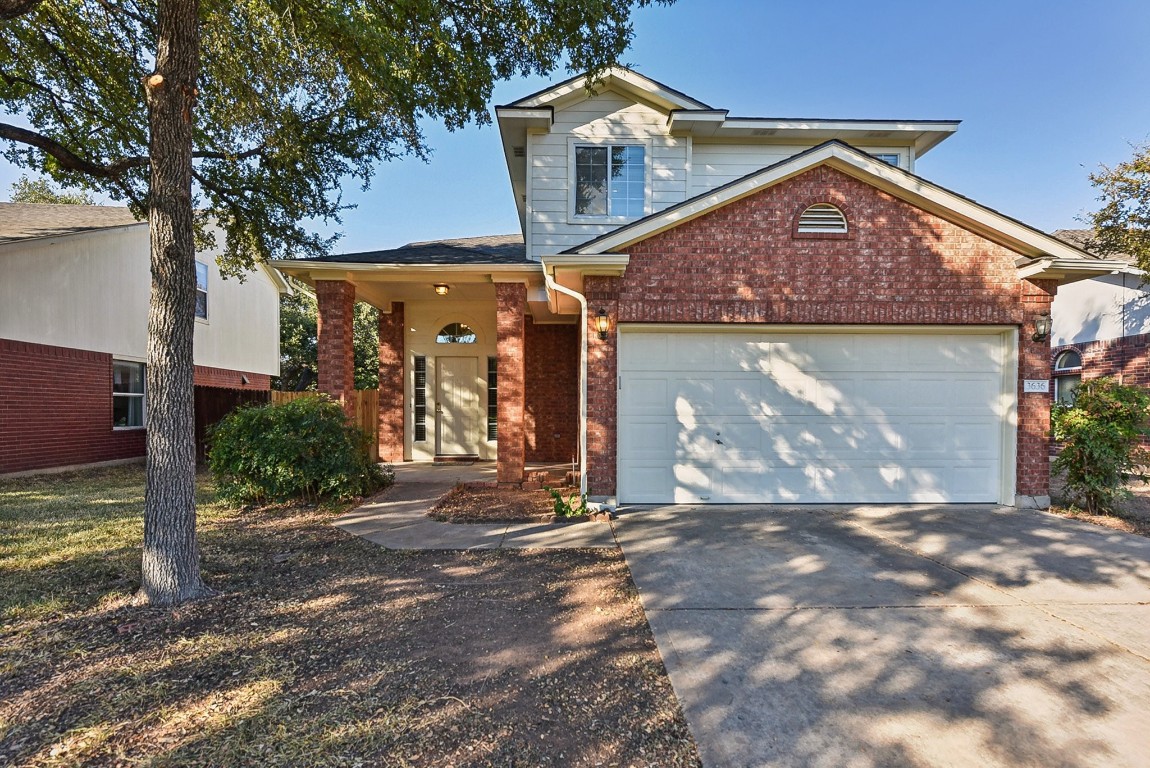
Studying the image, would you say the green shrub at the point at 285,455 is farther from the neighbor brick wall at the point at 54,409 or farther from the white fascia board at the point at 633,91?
the white fascia board at the point at 633,91

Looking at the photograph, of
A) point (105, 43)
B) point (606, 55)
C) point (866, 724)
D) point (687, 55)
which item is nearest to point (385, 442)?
point (105, 43)

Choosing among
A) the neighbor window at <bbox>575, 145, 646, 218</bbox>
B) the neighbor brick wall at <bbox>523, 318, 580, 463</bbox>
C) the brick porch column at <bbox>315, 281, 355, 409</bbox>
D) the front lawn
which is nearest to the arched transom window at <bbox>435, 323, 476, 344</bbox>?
the neighbor brick wall at <bbox>523, 318, 580, 463</bbox>

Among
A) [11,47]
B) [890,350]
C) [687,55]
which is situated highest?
[687,55]

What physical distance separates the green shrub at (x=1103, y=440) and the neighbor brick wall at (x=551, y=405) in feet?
26.0

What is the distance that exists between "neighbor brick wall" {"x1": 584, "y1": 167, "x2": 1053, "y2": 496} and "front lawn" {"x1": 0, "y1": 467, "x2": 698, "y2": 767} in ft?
10.2

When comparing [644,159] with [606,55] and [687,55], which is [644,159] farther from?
[606,55]

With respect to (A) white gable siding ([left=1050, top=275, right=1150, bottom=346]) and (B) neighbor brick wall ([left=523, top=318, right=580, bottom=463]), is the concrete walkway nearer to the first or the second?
(B) neighbor brick wall ([left=523, top=318, right=580, bottom=463])

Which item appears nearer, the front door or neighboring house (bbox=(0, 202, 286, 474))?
neighboring house (bbox=(0, 202, 286, 474))

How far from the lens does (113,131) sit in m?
8.36

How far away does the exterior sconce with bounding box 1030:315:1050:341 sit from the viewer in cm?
677

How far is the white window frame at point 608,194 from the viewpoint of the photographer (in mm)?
9188

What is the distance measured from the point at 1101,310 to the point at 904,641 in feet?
42.8

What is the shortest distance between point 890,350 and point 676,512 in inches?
146

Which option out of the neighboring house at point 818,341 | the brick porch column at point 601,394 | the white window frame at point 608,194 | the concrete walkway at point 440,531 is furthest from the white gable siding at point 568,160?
the concrete walkway at point 440,531
